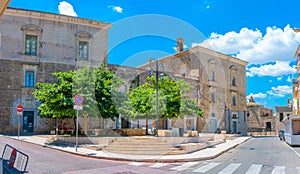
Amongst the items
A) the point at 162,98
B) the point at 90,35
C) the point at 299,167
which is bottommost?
the point at 299,167

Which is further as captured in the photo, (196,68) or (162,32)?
(196,68)

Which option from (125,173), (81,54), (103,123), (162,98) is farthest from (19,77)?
(125,173)

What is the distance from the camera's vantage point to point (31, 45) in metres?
25.9

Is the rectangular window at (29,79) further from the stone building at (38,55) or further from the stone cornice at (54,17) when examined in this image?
the stone cornice at (54,17)

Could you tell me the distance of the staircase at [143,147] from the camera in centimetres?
1383

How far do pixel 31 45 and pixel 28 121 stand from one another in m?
7.03

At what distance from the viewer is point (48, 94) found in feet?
54.6

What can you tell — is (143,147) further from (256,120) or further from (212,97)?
(256,120)

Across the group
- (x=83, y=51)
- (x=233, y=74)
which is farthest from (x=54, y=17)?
(x=233, y=74)

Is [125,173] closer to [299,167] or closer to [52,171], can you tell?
[52,171]

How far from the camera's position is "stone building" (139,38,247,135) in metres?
37.2

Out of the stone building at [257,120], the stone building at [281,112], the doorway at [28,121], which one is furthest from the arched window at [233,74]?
the doorway at [28,121]

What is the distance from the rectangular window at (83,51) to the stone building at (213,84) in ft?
40.9

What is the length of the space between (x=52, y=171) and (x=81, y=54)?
20.7 m
